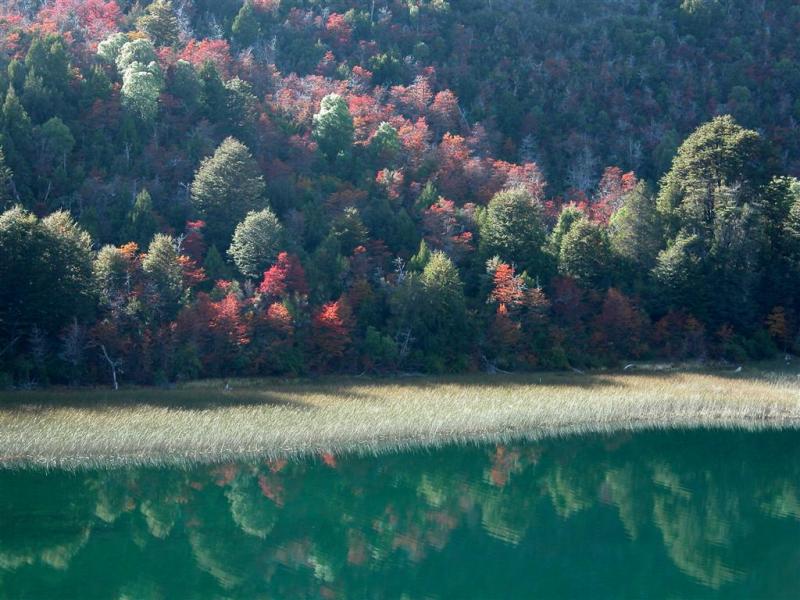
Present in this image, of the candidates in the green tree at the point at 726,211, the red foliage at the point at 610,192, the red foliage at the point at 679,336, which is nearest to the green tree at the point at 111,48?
the red foliage at the point at 610,192

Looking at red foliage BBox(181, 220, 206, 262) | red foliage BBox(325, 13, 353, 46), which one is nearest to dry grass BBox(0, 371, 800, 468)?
red foliage BBox(181, 220, 206, 262)

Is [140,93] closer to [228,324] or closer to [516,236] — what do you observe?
[228,324]

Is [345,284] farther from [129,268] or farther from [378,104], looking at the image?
[378,104]

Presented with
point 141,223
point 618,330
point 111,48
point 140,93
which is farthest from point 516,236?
point 111,48

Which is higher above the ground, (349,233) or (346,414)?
(349,233)

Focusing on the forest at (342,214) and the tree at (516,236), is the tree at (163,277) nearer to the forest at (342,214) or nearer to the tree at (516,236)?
the forest at (342,214)

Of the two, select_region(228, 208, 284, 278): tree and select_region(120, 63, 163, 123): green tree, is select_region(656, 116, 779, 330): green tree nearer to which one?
select_region(228, 208, 284, 278): tree
